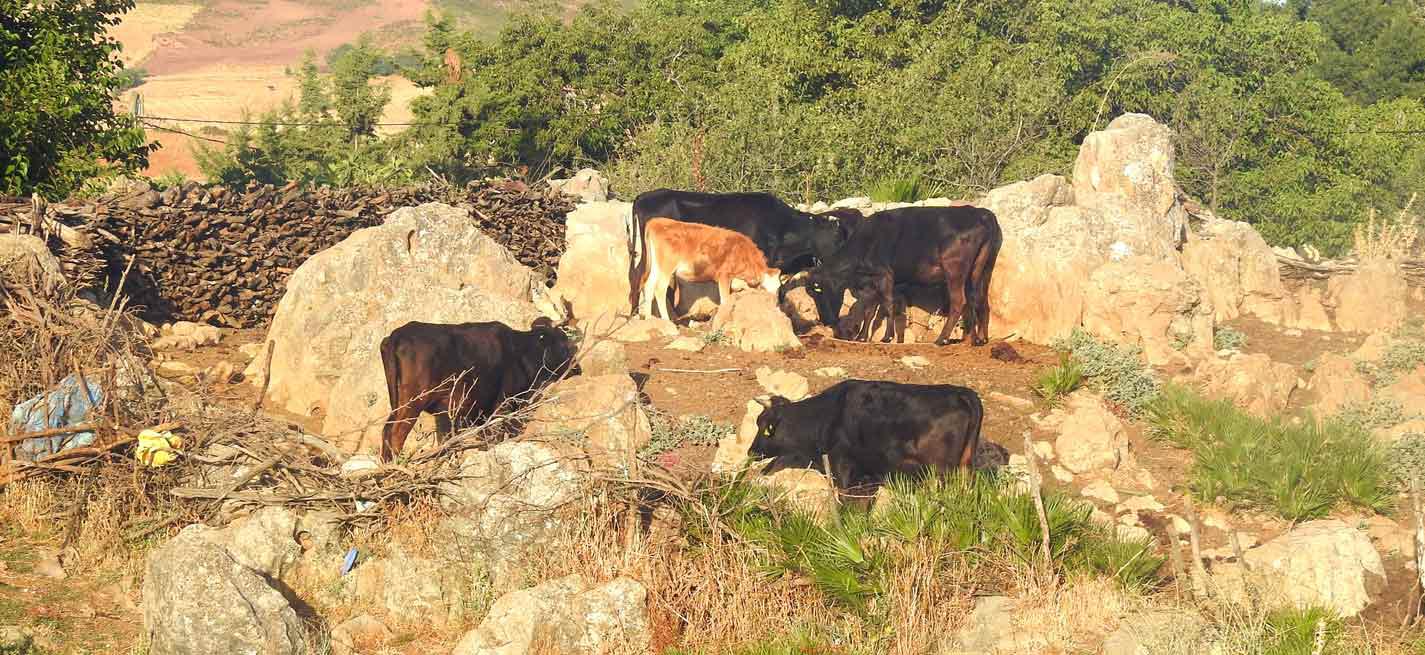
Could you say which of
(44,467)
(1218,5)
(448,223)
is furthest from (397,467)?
(1218,5)

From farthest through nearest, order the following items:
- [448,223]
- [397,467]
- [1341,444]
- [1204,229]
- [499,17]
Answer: [499,17] → [1204,229] → [448,223] → [1341,444] → [397,467]

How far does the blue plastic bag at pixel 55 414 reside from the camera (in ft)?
33.6

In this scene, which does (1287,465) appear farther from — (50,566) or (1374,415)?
(50,566)

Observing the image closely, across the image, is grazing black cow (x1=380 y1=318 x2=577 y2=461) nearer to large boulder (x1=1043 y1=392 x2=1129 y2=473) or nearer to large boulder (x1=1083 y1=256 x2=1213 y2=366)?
large boulder (x1=1043 y1=392 x2=1129 y2=473)

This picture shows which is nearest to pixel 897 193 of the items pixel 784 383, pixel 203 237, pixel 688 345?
pixel 688 345

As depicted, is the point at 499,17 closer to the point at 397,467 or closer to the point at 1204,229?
the point at 1204,229

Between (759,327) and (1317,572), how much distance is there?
647cm

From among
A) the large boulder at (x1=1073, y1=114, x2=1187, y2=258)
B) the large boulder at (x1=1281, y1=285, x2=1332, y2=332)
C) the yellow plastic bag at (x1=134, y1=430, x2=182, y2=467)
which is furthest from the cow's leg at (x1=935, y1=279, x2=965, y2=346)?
the yellow plastic bag at (x1=134, y1=430, x2=182, y2=467)

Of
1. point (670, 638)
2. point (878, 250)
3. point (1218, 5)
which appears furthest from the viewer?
point (1218, 5)

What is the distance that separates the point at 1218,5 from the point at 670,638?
118 feet

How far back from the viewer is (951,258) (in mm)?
15898

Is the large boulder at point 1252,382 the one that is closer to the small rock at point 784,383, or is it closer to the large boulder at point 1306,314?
the large boulder at point 1306,314

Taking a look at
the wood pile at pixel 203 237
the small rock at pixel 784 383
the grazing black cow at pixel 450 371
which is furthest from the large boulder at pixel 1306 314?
the wood pile at pixel 203 237

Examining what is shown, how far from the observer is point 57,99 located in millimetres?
16828
